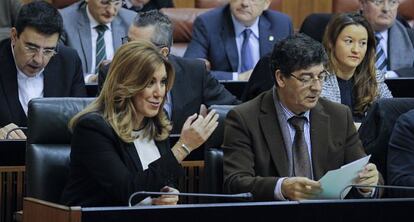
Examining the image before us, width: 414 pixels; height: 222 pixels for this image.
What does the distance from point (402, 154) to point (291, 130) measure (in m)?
0.39

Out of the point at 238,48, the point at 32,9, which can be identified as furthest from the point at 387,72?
the point at 32,9

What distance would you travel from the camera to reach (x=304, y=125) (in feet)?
12.7

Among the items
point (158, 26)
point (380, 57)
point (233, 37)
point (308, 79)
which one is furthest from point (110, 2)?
point (308, 79)

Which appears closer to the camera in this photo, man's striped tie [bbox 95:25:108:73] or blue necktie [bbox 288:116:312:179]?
blue necktie [bbox 288:116:312:179]

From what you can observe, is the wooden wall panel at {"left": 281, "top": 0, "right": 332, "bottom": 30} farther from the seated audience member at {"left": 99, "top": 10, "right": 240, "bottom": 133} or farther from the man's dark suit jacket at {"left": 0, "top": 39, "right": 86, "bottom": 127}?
the man's dark suit jacket at {"left": 0, "top": 39, "right": 86, "bottom": 127}

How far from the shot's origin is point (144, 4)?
6645 millimetres

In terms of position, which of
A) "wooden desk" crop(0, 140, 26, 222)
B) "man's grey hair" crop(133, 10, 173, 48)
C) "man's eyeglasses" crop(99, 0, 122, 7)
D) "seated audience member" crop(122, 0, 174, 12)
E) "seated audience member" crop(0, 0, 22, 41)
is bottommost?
"wooden desk" crop(0, 140, 26, 222)

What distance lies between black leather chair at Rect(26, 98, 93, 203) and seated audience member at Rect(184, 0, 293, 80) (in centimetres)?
218

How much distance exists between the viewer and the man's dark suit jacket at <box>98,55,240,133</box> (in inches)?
190

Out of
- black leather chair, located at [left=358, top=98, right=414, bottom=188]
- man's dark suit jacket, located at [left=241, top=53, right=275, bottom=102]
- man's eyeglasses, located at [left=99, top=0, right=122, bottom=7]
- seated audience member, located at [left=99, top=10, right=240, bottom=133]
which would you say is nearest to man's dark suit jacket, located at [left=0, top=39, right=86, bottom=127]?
seated audience member, located at [left=99, top=10, right=240, bottom=133]

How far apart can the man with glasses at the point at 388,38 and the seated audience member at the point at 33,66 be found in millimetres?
1954

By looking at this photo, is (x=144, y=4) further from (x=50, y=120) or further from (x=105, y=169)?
(x=105, y=169)

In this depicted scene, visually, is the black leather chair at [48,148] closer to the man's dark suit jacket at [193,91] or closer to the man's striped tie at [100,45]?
the man's dark suit jacket at [193,91]

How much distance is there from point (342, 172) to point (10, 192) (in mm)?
1251
